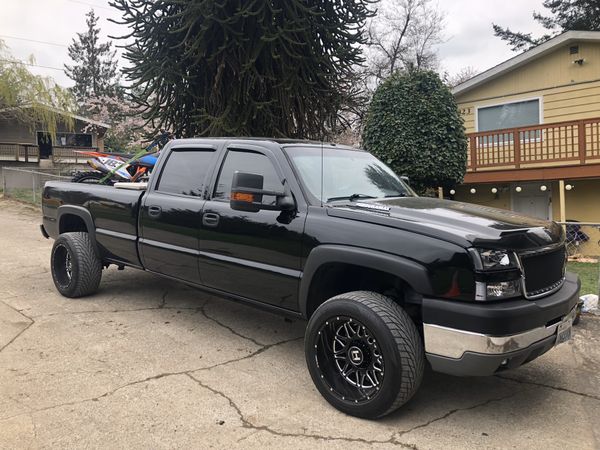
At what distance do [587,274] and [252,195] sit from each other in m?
6.25

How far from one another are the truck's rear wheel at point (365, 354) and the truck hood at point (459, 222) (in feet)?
1.71

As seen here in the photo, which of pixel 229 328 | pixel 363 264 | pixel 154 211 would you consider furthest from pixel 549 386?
pixel 154 211

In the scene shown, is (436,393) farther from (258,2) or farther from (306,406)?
(258,2)

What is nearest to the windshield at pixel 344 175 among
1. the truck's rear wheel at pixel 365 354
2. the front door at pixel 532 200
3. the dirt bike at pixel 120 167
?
the truck's rear wheel at pixel 365 354

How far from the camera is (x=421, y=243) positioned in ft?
9.98

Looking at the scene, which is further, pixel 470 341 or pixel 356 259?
pixel 356 259

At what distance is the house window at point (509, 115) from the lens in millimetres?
14398

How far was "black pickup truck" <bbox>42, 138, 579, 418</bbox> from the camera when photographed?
9.59ft

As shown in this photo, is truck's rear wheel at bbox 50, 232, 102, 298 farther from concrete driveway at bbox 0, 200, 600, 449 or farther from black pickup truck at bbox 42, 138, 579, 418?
black pickup truck at bbox 42, 138, 579, 418

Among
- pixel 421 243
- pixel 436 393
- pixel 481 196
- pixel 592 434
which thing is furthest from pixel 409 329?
pixel 481 196

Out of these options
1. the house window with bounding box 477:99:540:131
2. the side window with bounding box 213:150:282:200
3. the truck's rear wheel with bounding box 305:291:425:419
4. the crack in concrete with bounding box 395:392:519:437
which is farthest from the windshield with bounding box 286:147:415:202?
the house window with bounding box 477:99:540:131

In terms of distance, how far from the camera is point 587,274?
764 cm

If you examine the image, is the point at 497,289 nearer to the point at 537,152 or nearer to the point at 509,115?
the point at 537,152

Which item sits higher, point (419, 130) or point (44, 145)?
point (44, 145)
